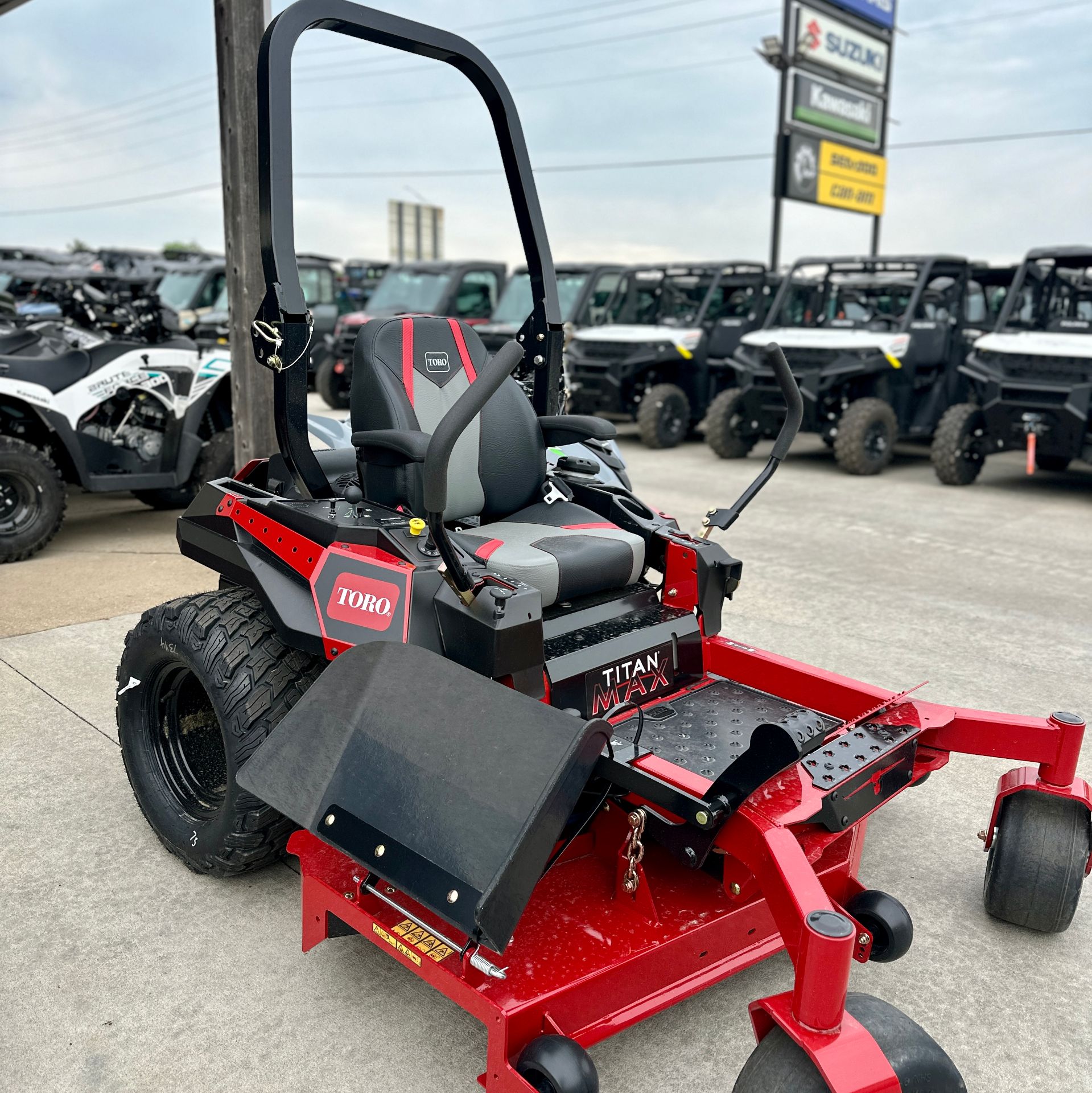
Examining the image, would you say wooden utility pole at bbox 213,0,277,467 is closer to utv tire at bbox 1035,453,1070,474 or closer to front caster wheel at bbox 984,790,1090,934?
front caster wheel at bbox 984,790,1090,934

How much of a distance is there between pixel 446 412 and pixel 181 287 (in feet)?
44.0

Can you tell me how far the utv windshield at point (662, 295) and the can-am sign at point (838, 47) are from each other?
187 inches

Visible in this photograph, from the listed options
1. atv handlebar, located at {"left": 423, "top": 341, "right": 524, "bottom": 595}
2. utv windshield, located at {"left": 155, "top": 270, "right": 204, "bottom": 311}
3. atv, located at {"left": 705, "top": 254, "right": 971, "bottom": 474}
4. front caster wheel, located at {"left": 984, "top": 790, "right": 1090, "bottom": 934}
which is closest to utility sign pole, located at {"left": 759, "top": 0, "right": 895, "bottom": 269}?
atv, located at {"left": 705, "top": 254, "right": 971, "bottom": 474}

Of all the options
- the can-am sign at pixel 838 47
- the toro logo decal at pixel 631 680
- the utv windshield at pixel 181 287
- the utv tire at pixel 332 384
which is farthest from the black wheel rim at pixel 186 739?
the can-am sign at pixel 838 47

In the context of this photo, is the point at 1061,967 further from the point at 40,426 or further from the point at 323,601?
the point at 40,426

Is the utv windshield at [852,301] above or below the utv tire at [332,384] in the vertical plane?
above

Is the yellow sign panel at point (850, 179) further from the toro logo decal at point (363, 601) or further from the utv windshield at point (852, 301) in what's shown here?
the toro logo decal at point (363, 601)

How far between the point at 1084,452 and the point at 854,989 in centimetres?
697

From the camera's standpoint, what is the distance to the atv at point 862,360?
30.3 ft

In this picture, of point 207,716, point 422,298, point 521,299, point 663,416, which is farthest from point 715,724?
point 422,298

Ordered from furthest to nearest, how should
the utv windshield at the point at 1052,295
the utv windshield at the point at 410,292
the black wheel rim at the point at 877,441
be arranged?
the utv windshield at the point at 410,292, the black wheel rim at the point at 877,441, the utv windshield at the point at 1052,295

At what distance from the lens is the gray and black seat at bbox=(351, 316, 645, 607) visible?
275cm

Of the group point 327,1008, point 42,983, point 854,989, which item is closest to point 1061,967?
point 854,989

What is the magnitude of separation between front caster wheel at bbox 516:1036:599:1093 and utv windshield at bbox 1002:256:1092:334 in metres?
8.63
